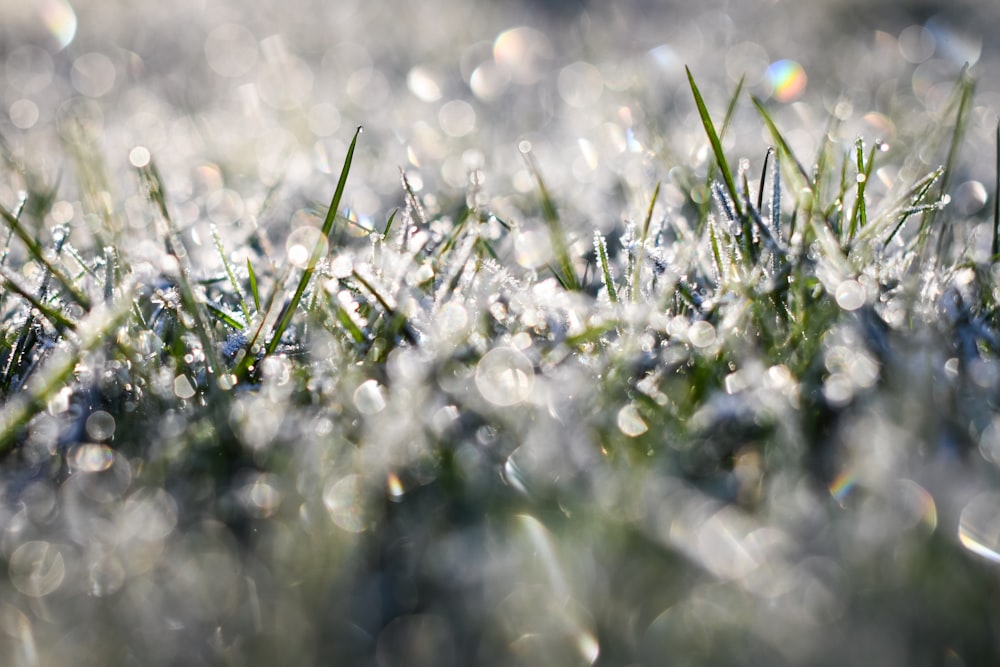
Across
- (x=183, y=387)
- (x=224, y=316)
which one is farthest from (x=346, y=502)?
(x=224, y=316)

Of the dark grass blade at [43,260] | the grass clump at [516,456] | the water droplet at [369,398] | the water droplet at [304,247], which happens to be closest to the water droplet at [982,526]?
the grass clump at [516,456]

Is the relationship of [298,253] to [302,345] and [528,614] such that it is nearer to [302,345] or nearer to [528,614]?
[302,345]

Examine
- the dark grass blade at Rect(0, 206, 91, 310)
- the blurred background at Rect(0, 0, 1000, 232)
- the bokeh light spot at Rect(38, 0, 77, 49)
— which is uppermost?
the bokeh light spot at Rect(38, 0, 77, 49)

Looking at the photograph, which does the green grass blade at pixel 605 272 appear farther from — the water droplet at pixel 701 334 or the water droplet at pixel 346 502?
the water droplet at pixel 346 502

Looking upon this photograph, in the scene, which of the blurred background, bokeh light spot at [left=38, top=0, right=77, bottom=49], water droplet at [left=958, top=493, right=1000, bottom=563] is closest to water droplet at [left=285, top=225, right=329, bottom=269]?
the blurred background

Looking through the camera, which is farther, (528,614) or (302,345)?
(302,345)

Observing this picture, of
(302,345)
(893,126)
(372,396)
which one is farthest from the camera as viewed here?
(893,126)

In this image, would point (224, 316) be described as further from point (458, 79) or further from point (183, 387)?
point (458, 79)

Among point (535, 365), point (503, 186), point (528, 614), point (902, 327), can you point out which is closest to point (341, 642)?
point (528, 614)

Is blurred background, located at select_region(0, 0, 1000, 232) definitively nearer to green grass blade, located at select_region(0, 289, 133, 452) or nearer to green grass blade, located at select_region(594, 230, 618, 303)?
green grass blade, located at select_region(594, 230, 618, 303)
